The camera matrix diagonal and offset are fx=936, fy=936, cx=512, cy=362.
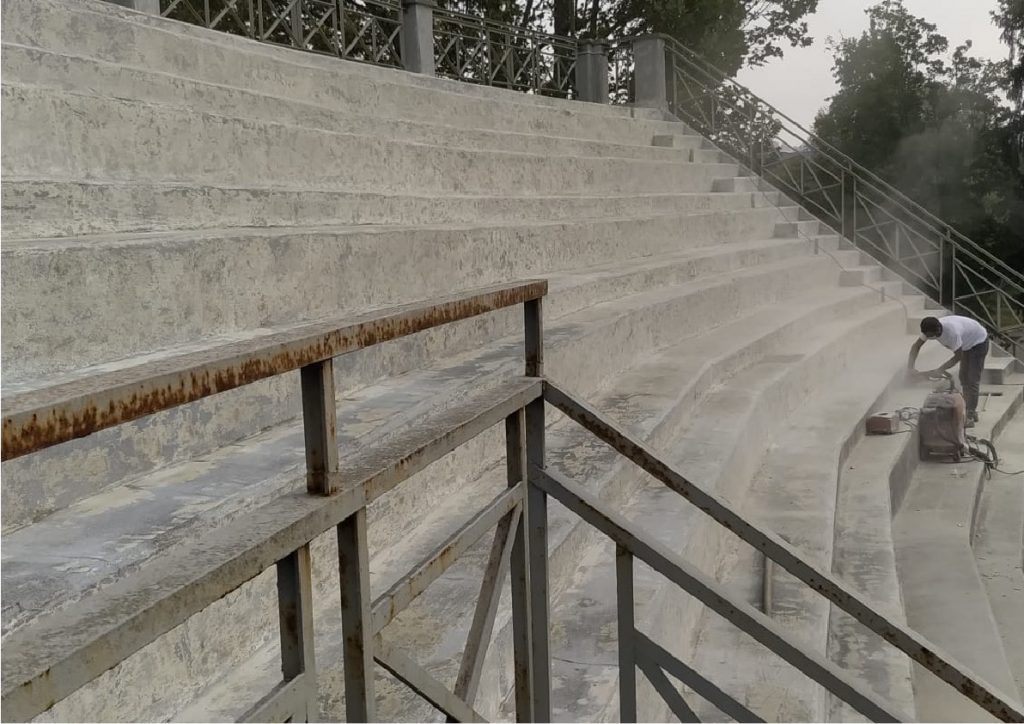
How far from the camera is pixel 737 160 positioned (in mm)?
12391

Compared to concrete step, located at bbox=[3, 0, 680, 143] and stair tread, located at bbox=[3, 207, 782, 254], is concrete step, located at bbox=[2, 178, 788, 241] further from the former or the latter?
concrete step, located at bbox=[3, 0, 680, 143]

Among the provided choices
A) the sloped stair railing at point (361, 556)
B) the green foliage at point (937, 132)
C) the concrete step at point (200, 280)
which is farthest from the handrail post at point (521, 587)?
the green foliage at point (937, 132)

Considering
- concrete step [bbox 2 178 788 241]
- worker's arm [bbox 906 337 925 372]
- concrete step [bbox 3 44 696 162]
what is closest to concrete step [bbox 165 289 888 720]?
concrete step [bbox 2 178 788 241]

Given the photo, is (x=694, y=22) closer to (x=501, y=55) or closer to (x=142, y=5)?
(x=501, y=55)

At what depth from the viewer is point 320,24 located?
355 inches

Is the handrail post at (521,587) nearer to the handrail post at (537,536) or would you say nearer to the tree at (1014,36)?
the handrail post at (537,536)

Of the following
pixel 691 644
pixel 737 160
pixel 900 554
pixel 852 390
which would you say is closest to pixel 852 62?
pixel 737 160

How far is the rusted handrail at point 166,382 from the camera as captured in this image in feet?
2.53

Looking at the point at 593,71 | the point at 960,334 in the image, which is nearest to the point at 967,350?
the point at 960,334

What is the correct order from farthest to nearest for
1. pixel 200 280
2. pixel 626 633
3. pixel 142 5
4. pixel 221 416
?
pixel 142 5 → pixel 200 280 → pixel 221 416 → pixel 626 633

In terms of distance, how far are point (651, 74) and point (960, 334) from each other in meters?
6.57

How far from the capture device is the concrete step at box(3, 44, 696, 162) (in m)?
3.81

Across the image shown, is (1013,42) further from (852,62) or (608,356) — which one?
(608,356)

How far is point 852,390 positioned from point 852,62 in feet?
75.1
